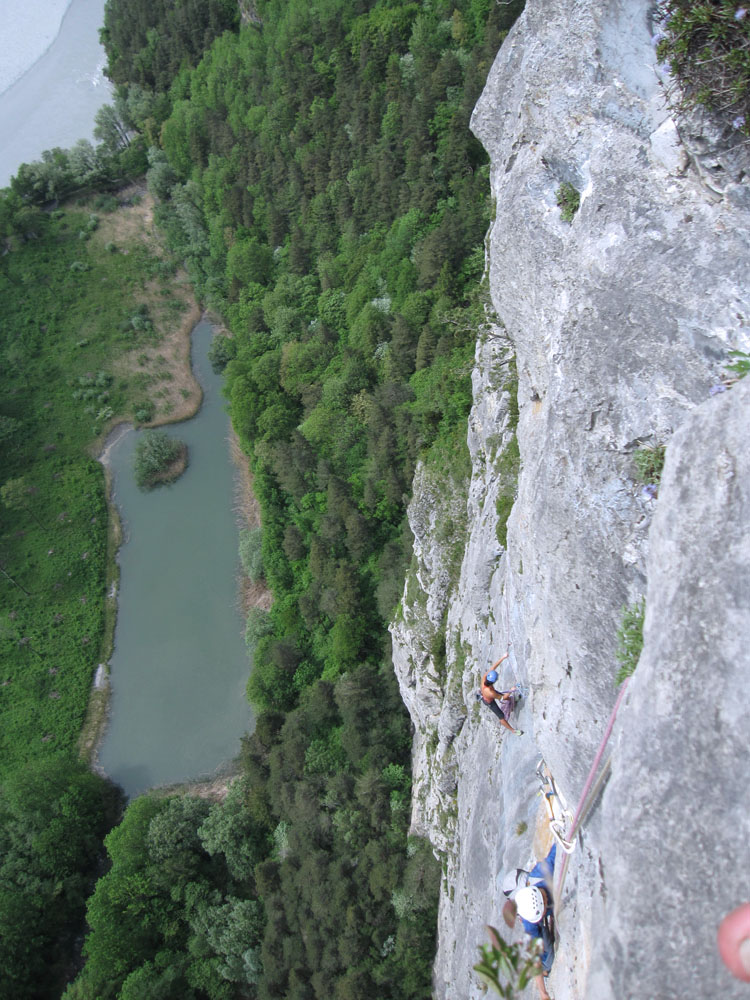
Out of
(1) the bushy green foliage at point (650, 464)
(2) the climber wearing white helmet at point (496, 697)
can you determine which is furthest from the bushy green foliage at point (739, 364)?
(2) the climber wearing white helmet at point (496, 697)

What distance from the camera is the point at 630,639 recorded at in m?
6.97

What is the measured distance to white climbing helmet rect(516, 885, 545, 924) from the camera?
319 inches

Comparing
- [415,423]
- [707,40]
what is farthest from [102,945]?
[707,40]

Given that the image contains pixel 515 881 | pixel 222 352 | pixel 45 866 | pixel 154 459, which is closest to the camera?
pixel 515 881

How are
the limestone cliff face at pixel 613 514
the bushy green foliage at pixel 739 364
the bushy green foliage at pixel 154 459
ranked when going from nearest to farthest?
the limestone cliff face at pixel 613 514, the bushy green foliage at pixel 739 364, the bushy green foliage at pixel 154 459

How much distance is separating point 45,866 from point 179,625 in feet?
36.9

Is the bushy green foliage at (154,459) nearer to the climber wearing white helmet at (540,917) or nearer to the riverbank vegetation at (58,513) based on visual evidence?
the riverbank vegetation at (58,513)

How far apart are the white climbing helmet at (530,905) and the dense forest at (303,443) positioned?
1181cm

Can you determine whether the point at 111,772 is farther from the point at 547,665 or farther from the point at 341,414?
the point at 547,665

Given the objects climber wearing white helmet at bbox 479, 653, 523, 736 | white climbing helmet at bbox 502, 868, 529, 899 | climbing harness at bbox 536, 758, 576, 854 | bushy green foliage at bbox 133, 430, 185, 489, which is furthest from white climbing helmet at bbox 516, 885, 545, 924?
bushy green foliage at bbox 133, 430, 185, 489

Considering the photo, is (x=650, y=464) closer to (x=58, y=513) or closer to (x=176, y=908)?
(x=176, y=908)

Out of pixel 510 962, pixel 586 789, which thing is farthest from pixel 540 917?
pixel 586 789

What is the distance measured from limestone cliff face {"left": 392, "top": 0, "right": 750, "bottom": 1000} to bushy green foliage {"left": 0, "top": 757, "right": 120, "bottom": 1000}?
18.1 m

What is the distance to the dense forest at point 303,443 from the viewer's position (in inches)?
865
